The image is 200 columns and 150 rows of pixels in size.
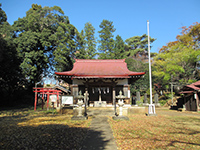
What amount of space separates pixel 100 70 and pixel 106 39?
19598 mm

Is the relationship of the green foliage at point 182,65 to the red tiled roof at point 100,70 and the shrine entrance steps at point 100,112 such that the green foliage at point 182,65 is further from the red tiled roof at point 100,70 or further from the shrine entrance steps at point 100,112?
the shrine entrance steps at point 100,112

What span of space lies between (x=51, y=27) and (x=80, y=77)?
16.7 m

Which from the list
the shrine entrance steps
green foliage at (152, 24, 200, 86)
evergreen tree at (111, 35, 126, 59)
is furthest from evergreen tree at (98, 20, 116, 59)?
the shrine entrance steps

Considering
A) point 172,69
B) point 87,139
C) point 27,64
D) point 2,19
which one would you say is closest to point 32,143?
point 87,139

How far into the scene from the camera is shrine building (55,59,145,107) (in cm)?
1557

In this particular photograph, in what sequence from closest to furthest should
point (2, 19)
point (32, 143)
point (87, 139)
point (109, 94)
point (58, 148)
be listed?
1. point (58, 148)
2. point (32, 143)
3. point (87, 139)
4. point (109, 94)
5. point (2, 19)

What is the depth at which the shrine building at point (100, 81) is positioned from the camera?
613 inches

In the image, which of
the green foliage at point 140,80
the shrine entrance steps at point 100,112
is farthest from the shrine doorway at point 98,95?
the green foliage at point 140,80

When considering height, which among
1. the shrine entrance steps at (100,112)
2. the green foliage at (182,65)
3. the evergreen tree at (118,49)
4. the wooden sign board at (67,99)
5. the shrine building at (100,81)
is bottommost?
the shrine entrance steps at (100,112)

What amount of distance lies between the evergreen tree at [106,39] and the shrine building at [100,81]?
14.3m

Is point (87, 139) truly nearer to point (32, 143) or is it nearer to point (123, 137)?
point (123, 137)

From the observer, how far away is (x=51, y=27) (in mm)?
27719

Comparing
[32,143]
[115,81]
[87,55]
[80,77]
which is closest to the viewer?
[32,143]

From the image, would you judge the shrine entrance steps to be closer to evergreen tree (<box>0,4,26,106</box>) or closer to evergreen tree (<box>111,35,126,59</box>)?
evergreen tree (<box>0,4,26,106</box>)
